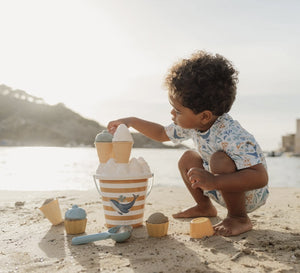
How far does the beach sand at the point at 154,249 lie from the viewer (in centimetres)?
112

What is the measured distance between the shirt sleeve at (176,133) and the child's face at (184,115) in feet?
0.87

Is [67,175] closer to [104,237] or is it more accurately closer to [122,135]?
[122,135]

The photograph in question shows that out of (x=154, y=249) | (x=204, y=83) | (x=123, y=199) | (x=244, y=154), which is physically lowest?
(x=154, y=249)

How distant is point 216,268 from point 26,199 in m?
2.05

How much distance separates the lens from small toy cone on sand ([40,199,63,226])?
182 centimetres

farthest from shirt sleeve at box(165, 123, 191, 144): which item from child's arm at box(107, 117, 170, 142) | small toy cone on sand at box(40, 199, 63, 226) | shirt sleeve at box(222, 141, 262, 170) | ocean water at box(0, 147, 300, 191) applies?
ocean water at box(0, 147, 300, 191)

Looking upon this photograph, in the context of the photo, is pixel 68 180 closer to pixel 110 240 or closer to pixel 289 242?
pixel 110 240

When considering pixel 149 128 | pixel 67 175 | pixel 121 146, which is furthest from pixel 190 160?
pixel 67 175

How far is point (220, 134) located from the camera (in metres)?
1.56

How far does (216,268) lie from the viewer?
1091 millimetres

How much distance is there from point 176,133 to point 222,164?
18.9 inches

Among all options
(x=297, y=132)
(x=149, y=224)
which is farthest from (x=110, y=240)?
(x=297, y=132)

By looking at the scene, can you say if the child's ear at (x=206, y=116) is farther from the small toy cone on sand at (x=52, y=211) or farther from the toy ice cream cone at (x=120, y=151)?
the small toy cone on sand at (x=52, y=211)

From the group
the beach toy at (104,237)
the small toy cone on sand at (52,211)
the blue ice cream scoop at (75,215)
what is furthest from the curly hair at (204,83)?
the small toy cone on sand at (52,211)
